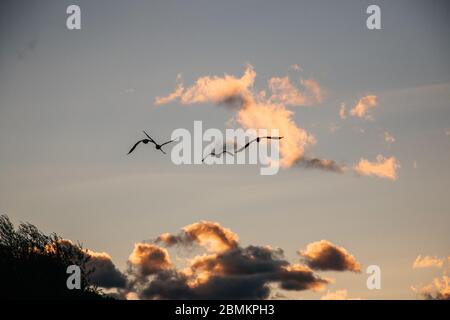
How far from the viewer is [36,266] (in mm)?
92750

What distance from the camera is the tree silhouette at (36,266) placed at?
8875cm

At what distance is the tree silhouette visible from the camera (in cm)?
8875
